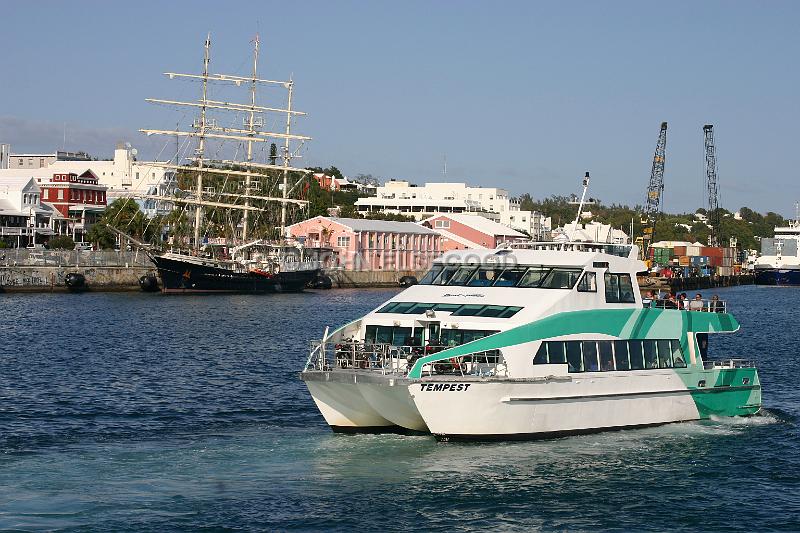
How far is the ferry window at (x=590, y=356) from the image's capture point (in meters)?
27.6

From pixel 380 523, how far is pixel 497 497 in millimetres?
2704

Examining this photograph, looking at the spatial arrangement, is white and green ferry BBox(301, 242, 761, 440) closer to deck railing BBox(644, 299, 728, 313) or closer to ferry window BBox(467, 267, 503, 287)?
ferry window BBox(467, 267, 503, 287)

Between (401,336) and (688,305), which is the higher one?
(688,305)

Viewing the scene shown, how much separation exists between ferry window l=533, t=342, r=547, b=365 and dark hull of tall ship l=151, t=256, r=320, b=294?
80.3 m

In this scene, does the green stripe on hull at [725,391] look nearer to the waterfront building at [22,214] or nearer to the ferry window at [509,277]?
the ferry window at [509,277]

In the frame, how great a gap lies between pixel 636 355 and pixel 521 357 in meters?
4.40

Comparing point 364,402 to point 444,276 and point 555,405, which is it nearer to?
point 555,405

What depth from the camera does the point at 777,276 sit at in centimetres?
18312

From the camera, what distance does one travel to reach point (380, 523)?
20.7m

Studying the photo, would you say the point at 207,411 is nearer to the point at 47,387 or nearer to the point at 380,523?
the point at 47,387

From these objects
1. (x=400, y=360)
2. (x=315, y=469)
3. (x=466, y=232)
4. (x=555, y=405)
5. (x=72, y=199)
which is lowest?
(x=315, y=469)

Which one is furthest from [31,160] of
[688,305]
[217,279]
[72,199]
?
[688,305]

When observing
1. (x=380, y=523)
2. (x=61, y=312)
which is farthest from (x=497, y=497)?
(x=61, y=312)

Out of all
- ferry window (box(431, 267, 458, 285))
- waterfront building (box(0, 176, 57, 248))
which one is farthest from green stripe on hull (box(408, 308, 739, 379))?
waterfront building (box(0, 176, 57, 248))
